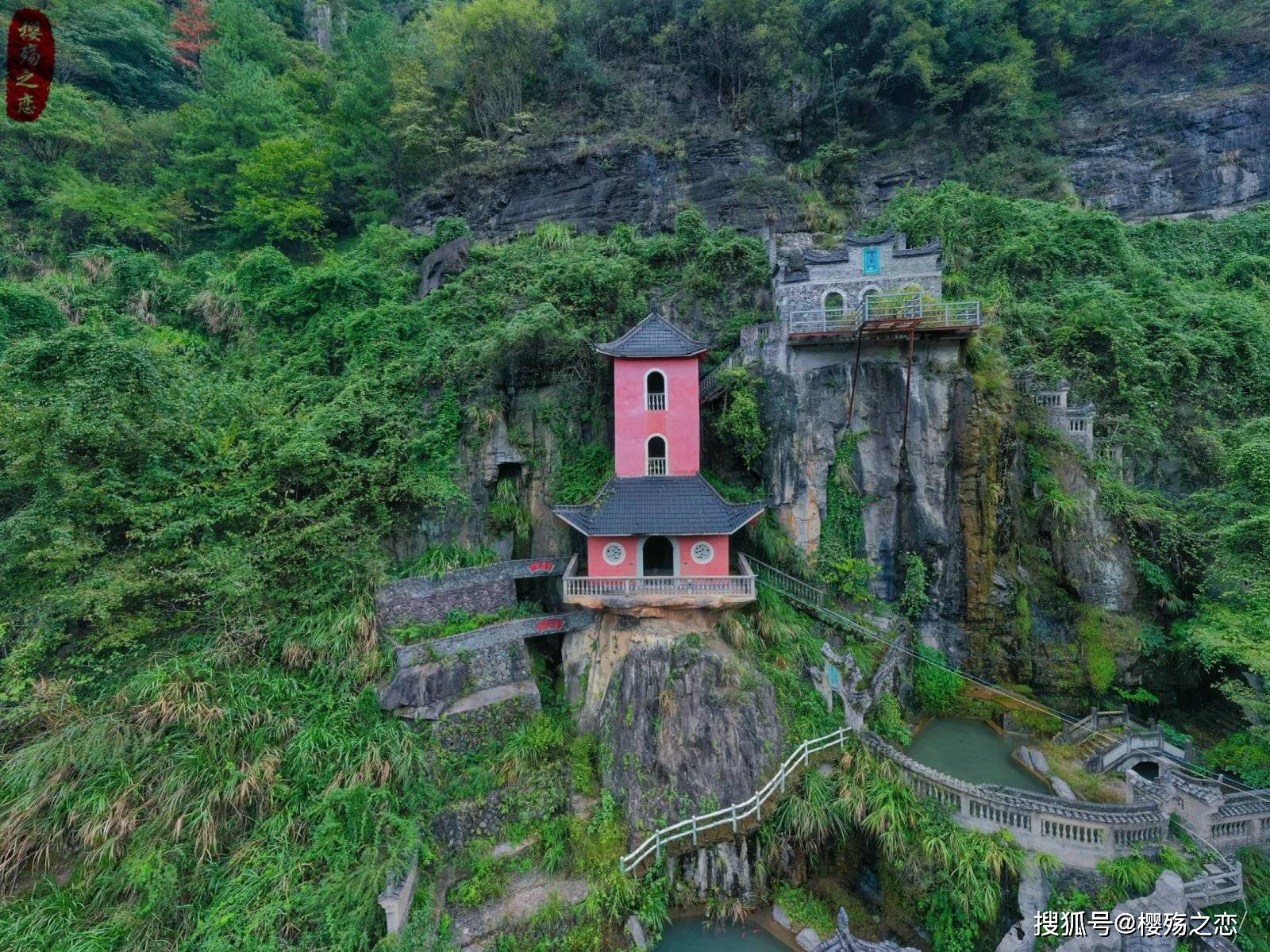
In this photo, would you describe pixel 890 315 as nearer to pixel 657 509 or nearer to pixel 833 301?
pixel 833 301

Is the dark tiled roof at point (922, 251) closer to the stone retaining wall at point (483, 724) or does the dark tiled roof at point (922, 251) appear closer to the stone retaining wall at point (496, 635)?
the stone retaining wall at point (496, 635)

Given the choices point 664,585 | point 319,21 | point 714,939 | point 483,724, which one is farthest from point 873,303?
point 319,21

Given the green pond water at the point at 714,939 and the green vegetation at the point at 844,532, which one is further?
the green vegetation at the point at 844,532

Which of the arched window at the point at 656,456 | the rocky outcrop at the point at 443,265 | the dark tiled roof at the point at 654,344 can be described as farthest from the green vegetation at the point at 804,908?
the rocky outcrop at the point at 443,265

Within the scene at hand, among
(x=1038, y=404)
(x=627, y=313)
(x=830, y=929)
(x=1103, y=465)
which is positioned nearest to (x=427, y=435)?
(x=627, y=313)

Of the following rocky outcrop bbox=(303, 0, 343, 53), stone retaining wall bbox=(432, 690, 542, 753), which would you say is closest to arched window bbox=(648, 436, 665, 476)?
stone retaining wall bbox=(432, 690, 542, 753)

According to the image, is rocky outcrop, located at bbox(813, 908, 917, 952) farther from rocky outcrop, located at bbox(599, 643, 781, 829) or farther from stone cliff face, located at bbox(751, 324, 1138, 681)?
stone cliff face, located at bbox(751, 324, 1138, 681)

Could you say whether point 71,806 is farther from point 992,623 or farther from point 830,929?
point 992,623
